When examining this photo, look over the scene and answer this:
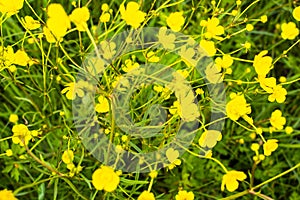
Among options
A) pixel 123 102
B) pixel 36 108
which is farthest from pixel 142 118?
pixel 36 108

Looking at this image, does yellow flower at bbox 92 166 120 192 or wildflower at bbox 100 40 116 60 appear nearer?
yellow flower at bbox 92 166 120 192

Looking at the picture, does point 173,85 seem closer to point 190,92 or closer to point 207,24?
point 190,92

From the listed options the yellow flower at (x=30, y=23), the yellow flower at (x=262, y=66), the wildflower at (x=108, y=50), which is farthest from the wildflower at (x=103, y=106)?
the yellow flower at (x=262, y=66)

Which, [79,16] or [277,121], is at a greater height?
[79,16]

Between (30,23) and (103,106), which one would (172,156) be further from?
(30,23)

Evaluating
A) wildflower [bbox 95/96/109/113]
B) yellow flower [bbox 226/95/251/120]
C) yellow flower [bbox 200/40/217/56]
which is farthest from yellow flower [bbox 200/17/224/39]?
wildflower [bbox 95/96/109/113]

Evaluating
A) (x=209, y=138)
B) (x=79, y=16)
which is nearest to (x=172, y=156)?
(x=209, y=138)

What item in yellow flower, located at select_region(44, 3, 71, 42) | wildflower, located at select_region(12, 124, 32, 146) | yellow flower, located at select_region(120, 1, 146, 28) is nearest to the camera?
yellow flower, located at select_region(44, 3, 71, 42)

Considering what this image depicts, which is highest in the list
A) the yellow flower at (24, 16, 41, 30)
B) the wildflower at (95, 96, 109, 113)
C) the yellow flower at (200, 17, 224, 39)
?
the yellow flower at (24, 16, 41, 30)

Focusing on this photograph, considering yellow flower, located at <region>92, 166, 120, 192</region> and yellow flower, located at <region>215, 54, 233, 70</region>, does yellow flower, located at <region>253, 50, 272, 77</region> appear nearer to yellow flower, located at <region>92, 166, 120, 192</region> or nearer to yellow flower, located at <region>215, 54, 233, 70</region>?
yellow flower, located at <region>215, 54, 233, 70</region>
